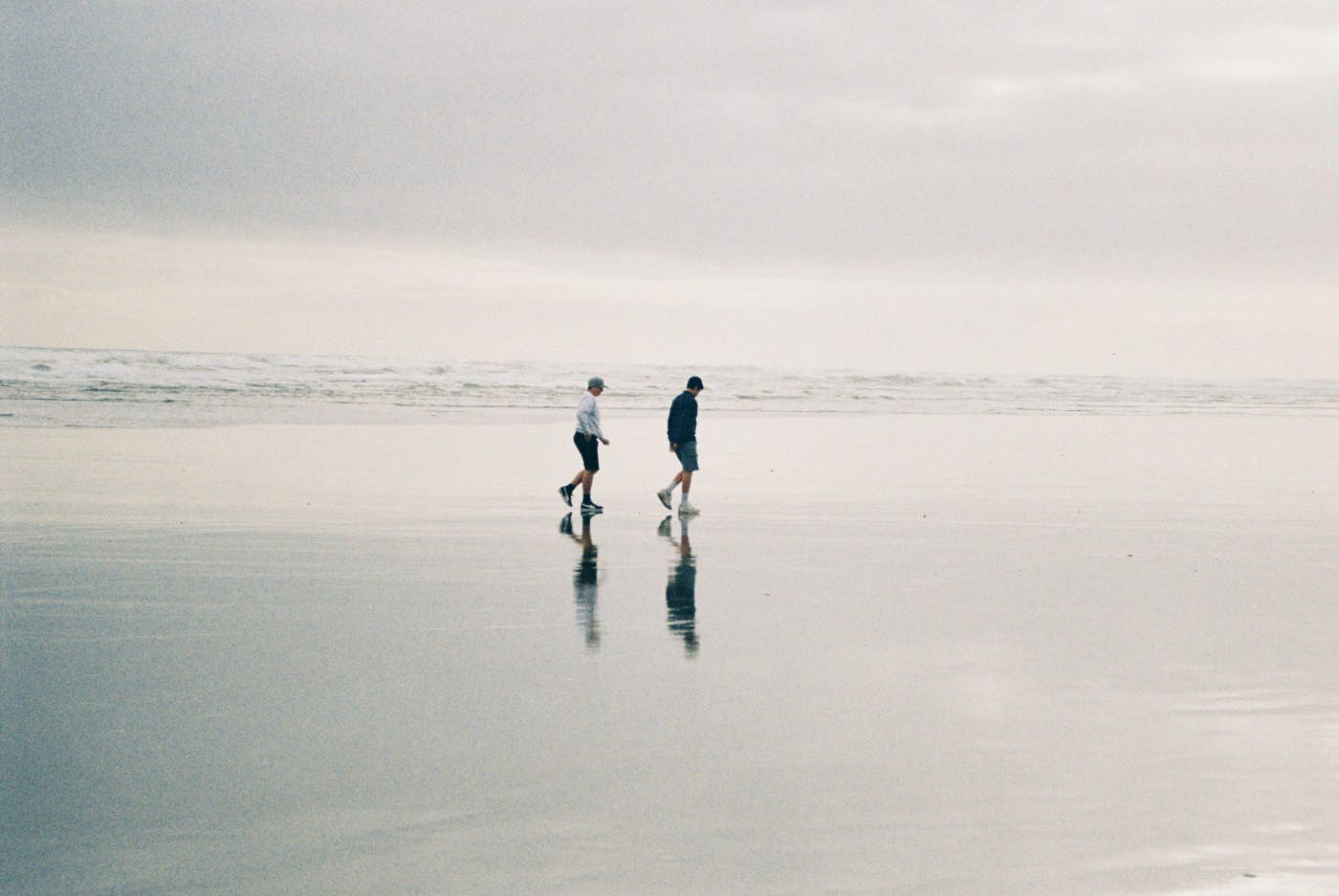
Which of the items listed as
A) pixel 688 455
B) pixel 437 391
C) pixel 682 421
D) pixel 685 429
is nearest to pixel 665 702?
pixel 688 455

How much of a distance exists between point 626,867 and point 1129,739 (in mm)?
2860

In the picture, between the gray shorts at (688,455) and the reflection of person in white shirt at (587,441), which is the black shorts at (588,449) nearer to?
the reflection of person in white shirt at (587,441)

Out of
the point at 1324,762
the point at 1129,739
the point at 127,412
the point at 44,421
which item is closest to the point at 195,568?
the point at 1129,739

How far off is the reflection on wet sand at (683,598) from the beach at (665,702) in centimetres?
8

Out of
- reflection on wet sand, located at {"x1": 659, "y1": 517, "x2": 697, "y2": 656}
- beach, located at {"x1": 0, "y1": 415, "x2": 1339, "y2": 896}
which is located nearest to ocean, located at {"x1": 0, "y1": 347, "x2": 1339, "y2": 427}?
beach, located at {"x1": 0, "y1": 415, "x2": 1339, "y2": 896}

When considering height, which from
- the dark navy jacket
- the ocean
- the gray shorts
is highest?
the dark navy jacket

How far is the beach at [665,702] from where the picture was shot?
4957 millimetres

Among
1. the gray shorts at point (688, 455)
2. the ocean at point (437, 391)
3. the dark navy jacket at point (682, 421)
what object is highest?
the dark navy jacket at point (682, 421)

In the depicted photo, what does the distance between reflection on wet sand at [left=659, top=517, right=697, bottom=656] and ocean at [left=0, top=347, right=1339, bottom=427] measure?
25858mm

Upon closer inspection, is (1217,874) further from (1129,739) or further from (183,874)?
(183,874)

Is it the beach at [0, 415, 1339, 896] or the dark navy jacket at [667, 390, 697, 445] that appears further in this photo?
the dark navy jacket at [667, 390, 697, 445]

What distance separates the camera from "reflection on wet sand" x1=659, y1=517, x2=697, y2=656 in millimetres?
9148

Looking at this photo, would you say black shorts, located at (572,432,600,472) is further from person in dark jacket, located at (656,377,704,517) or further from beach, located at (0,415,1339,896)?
beach, located at (0,415,1339,896)

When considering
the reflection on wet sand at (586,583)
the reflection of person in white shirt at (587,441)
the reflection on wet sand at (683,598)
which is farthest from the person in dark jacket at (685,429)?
the reflection on wet sand at (683,598)
